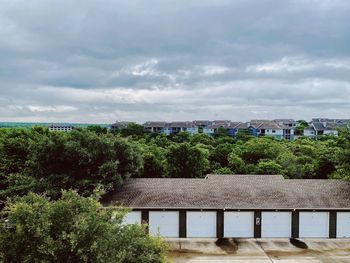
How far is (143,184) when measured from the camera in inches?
1185

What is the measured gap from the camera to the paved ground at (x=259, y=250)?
2242 centimetres

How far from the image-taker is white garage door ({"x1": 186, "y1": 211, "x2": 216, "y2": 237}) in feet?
87.8

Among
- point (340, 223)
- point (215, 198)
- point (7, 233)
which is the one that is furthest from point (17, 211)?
point (340, 223)

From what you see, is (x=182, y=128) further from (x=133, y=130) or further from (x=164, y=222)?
(x=164, y=222)

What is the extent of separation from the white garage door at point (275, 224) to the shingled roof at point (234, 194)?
63 centimetres

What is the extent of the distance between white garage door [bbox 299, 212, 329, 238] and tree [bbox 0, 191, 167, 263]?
16.4 m

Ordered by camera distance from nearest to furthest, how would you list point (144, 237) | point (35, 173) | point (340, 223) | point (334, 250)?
point (144, 237)
point (334, 250)
point (340, 223)
point (35, 173)

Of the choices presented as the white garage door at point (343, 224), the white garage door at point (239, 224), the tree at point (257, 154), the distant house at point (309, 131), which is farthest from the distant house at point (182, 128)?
the white garage door at point (343, 224)

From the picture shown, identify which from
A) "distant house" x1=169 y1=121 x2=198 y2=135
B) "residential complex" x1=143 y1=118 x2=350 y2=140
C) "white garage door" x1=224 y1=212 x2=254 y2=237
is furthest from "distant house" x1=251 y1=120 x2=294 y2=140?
"white garage door" x1=224 y1=212 x2=254 y2=237

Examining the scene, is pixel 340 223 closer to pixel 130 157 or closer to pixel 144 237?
pixel 130 157

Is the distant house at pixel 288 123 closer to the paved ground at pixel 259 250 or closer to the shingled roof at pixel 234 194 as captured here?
the shingled roof at pixel 234 194

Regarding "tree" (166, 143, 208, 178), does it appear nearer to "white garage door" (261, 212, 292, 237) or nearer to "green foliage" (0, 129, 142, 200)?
"green foliage" (0, 129, 142, 200)

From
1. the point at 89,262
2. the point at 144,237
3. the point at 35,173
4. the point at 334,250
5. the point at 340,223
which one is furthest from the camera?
the point at 35,173

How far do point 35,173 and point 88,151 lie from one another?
15.0 feet
